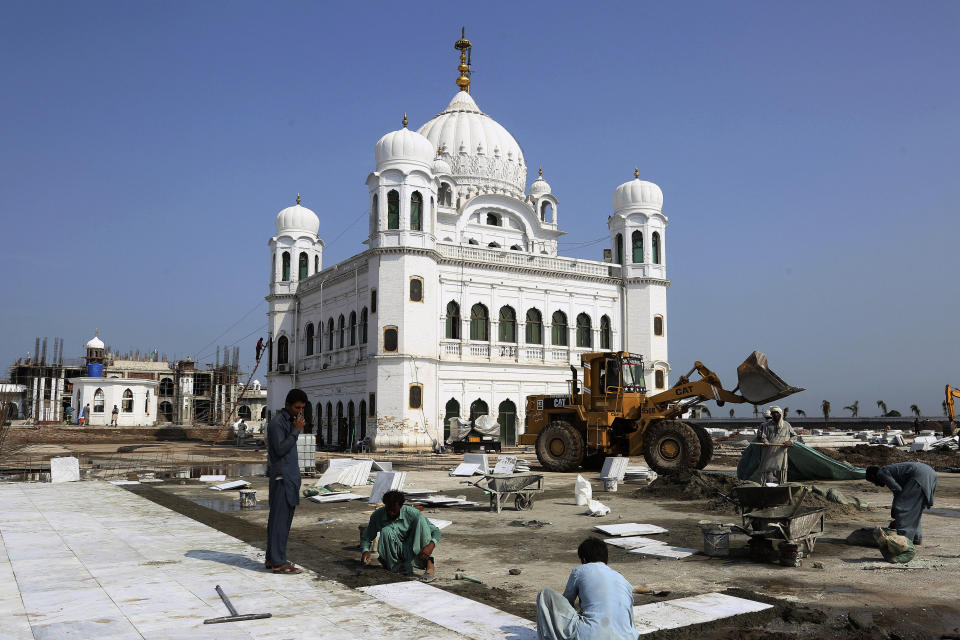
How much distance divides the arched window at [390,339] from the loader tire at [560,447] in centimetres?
1225

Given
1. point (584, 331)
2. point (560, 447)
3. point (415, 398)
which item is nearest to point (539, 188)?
point (584, 331)

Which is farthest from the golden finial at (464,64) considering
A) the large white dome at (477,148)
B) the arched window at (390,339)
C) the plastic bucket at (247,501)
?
the plastic bucket at (247,501)

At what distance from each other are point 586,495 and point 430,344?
797 inches

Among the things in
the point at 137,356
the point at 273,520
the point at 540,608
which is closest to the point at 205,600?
the point at 273,520

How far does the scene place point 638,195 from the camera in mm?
38375

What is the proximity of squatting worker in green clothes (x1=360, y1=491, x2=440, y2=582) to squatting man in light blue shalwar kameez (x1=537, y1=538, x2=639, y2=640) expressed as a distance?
2.50 m

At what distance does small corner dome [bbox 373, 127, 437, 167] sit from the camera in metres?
33.2

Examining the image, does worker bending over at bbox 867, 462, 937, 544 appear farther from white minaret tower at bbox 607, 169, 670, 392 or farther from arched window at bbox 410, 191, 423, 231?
white minaret tower at bbox 607, 169, 670, 392

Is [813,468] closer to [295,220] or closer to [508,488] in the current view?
[508,488]

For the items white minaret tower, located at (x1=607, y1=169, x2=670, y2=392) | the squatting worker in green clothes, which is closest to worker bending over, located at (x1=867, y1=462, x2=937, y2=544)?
the squatting worker in green clothes

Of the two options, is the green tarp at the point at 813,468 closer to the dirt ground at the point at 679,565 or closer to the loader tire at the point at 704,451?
the loader tire at the point at 704,451

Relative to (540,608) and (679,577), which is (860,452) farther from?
(540,608)

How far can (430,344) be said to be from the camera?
32219 millimetres

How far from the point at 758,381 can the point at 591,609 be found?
13.2m
